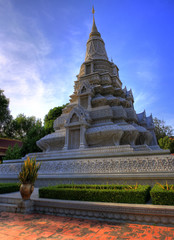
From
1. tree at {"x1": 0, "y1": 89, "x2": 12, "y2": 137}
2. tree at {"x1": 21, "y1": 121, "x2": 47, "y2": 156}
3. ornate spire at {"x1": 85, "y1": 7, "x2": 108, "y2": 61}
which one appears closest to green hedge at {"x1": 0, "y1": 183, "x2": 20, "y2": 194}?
tree at {"x1": 21, "y1": 121, "x2": 47, "y2": 156}

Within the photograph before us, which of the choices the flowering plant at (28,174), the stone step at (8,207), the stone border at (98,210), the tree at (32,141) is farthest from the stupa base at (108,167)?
the tree at (32,141)

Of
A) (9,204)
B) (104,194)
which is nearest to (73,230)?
(104,194)

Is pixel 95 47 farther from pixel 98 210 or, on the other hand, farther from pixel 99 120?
pixel 98 210

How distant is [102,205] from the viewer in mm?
5289

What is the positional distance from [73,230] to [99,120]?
11387mm

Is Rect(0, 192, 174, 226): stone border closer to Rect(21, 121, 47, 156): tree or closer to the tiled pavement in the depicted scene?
the tiled pavement

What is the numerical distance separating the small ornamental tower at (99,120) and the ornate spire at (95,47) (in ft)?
0.63

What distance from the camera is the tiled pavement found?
13.4 feet

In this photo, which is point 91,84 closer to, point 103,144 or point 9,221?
point 103,144

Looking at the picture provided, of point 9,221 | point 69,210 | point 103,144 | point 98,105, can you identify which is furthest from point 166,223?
point 98,105

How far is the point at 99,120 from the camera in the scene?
15.4 meters

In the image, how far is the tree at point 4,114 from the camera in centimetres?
3319

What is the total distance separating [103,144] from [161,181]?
21.1ft

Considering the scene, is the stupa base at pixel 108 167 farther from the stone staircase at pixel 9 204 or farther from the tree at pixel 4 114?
the tree at pixel 4 114
